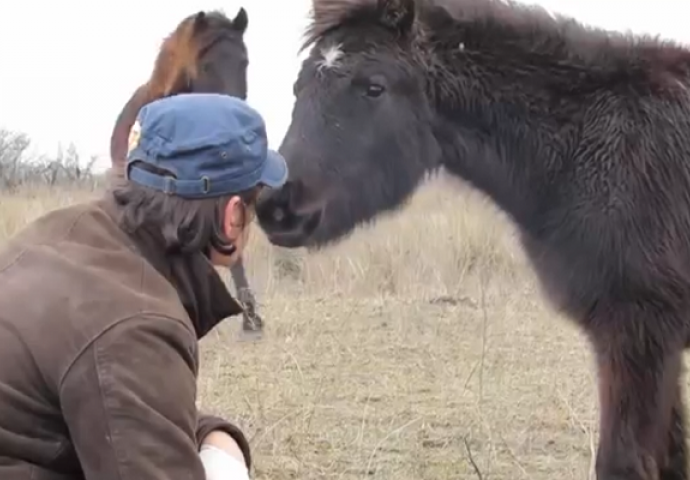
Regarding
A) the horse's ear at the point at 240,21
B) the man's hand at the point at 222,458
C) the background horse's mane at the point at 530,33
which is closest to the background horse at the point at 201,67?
the horse's ear at the point at 240,21

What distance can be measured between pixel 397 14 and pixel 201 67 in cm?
301

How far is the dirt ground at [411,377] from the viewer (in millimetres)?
4168

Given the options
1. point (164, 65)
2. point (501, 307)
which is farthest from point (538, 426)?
point (164, 65)

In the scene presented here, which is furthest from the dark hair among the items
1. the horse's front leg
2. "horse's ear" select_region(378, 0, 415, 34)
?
the horse's front leg

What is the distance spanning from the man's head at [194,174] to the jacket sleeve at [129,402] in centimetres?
22

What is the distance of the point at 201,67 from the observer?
22.1 ft

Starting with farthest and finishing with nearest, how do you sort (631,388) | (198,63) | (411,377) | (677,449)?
(198,63) < (411,377) < (677,449) < (631,388)

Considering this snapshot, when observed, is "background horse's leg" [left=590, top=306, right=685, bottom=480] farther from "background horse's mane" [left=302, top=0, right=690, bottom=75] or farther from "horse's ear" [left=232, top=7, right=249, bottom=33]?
"horse's ear" [left=232, top=7, right=249, bottom=33]

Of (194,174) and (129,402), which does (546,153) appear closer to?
(194,174)

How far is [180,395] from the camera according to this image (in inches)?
68.7

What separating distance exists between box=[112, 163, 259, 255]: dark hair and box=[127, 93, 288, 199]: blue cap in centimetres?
1

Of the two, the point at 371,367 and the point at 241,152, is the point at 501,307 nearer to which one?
the point at 371,367

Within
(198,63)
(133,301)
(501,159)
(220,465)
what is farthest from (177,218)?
(198,63)

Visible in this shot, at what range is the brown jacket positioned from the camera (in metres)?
1.68
